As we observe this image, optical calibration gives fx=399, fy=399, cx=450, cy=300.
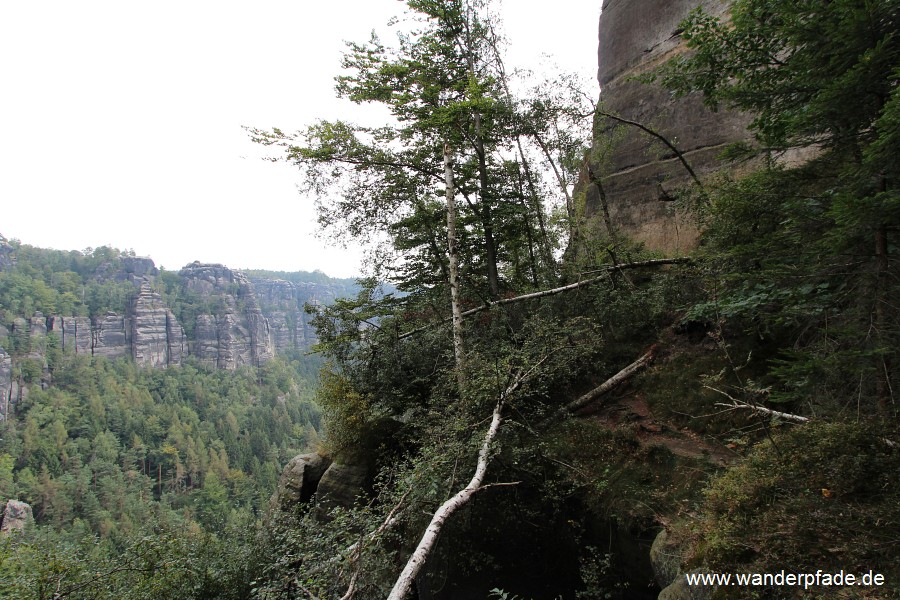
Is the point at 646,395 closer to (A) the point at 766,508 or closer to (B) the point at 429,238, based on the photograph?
(A) the point at 766,508

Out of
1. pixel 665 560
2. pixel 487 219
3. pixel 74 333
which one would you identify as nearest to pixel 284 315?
pixel 74 333

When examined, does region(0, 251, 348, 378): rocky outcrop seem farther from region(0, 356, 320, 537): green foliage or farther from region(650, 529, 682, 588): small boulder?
region(650, 529, 682, 588): small boulder

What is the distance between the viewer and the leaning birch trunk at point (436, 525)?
3.03 m

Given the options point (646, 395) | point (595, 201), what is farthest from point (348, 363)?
point (595, 201)

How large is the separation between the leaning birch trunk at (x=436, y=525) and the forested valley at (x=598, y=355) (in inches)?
1.1

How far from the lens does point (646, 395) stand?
24.5 ft

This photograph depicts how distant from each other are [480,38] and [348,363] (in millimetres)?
9444

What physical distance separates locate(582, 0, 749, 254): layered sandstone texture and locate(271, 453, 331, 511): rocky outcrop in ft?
33.8

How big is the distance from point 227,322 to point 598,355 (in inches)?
5772

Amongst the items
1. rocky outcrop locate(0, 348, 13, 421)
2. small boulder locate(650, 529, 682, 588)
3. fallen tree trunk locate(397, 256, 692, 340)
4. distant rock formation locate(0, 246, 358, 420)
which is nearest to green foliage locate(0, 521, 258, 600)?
small boulder locate(650, 529, 682, 588)

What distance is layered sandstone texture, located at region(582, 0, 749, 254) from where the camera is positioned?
11477 mm

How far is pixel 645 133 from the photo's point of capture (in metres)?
13.0

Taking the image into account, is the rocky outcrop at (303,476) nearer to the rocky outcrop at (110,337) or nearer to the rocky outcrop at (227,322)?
the rocky outcrop at (227,322)

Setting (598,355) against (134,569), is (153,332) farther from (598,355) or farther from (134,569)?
(598,355)
